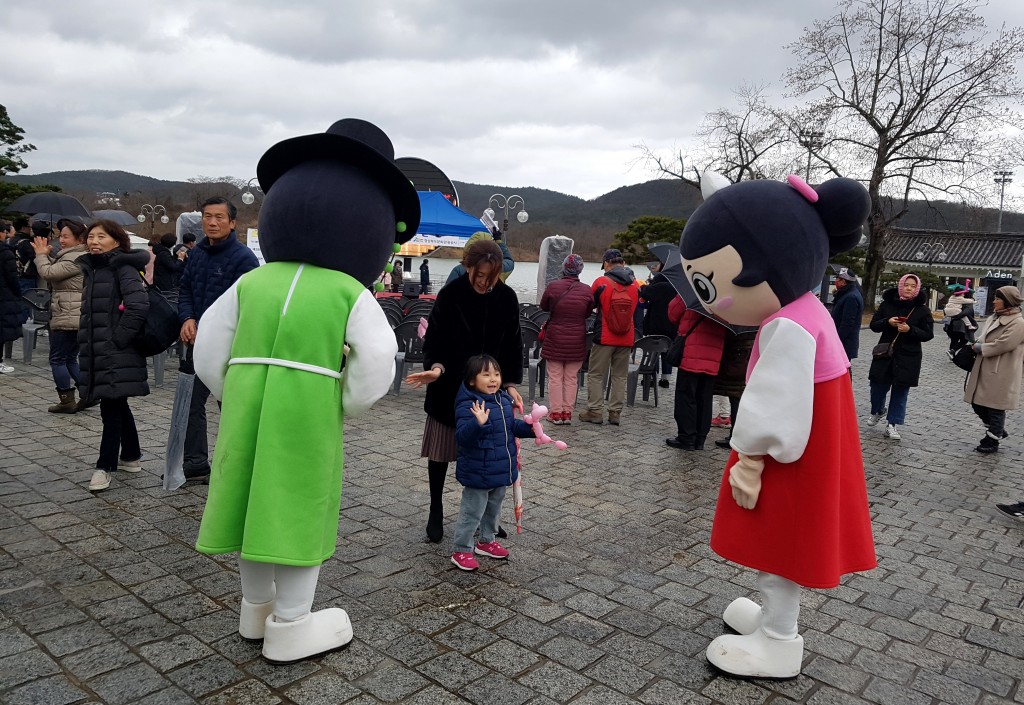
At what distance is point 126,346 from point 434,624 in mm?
2894

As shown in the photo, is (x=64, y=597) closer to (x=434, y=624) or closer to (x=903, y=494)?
(x=434, y=624)

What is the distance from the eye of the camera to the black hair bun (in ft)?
9.87

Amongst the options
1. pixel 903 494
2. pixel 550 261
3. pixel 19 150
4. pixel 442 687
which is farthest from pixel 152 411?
pixel 19 150

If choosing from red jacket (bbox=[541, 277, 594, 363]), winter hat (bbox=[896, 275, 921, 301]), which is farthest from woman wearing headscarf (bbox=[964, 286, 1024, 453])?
red jacket (bbox=[541, 277, 594, 363])

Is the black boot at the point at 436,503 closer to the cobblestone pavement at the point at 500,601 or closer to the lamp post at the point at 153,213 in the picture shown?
the cobblestone pavement at the point at 500,601

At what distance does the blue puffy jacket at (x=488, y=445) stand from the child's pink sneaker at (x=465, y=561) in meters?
0.38

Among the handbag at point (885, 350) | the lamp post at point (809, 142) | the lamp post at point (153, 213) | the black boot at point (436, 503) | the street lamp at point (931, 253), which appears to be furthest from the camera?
the lamp post at point (153, 213)

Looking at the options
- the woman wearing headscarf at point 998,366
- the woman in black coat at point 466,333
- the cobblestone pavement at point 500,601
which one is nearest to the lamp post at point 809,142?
the woman wearing headscarf at point 998,366

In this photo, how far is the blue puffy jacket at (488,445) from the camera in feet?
12.5

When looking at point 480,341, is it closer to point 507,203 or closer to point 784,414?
point 784,414

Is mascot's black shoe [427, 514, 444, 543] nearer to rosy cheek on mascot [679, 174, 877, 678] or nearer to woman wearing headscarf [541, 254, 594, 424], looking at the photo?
rosy cheek on mascot [679, 174, 877, 678]

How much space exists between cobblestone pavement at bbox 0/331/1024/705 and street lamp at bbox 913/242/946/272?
136 feet

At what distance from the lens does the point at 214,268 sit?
478 centimetres

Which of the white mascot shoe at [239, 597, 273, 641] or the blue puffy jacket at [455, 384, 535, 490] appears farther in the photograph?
the blue puffy jacket at [455, 384, 535, 490]
